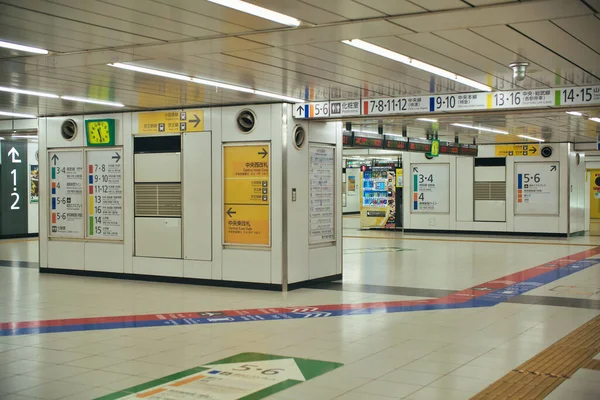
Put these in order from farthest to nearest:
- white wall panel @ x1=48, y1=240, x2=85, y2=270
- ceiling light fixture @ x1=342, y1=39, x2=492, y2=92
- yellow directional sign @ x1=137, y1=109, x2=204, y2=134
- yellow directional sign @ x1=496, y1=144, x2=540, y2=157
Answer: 1. yellow directional sign @ x1=496, y1=144, x2=540, y2=157
2. white wall panel @ x1=48, y1=240, x2=85, y2=270
3. yellow directional sign @ x1=137, y1=109, x2=204, y2=134
4. ceiling light fixture @ x1=342, y1=39, x2=492, y2=92

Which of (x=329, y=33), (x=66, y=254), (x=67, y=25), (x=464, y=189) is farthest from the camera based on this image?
(x=464, y=189)

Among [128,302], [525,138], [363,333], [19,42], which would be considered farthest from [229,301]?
[525,138]

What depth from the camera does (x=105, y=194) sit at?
12742mm

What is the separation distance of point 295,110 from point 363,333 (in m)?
4.47

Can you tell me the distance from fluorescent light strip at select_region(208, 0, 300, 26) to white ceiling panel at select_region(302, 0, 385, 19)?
36 centimetres

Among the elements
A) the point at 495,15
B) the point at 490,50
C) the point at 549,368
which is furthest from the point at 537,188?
the point at 495,15

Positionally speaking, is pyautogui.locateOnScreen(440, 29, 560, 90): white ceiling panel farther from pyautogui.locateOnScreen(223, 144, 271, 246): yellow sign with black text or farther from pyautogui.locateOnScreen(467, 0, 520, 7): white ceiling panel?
pyautogui.locateOnScreen(223, 144, 271, 246): yellow sign with black text

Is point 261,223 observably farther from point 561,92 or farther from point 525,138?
point 525,138

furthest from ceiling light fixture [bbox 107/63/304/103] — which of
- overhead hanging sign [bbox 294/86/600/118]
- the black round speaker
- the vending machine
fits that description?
the vending machine

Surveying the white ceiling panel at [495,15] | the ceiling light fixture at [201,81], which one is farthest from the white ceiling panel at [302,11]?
the ceiling light fixture at [201,81]

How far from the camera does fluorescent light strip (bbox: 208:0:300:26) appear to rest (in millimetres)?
5346

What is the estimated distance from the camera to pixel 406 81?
29.5ft

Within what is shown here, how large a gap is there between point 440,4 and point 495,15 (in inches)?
22.5

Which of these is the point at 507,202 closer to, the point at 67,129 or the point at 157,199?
the point at 157,199
